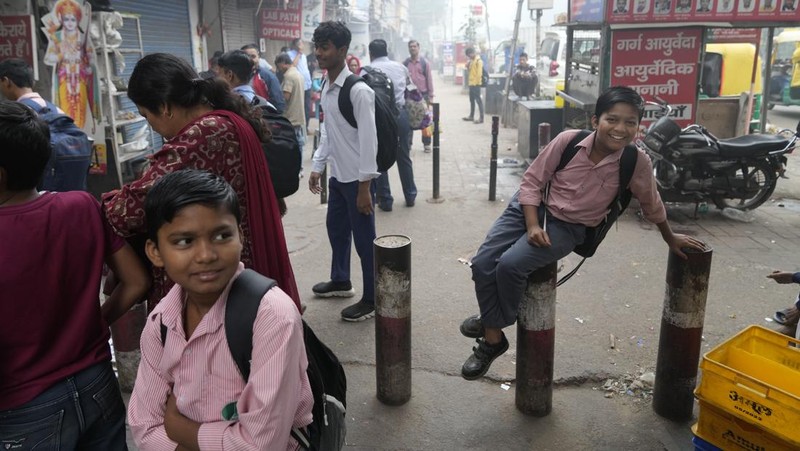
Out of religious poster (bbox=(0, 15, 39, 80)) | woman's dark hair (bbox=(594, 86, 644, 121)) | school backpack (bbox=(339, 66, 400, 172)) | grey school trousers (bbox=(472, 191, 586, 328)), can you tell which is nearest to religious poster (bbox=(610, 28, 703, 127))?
school backpack (bbox=(339, 66, 400, 172))

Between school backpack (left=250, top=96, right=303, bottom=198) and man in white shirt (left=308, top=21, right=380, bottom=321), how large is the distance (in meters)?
1.15

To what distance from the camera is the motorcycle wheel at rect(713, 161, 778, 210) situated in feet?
22.1

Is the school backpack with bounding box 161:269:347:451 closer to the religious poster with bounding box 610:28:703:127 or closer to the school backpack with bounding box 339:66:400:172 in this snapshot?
the school backpack with bounding box 339:66:400:172

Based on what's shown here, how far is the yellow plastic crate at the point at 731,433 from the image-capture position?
2.36 meters

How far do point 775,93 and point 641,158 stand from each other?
16687 millimetres

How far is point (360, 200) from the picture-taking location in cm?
409

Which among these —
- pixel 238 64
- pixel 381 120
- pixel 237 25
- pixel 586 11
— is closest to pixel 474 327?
pixel 381 120

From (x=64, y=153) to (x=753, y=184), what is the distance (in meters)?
6.67

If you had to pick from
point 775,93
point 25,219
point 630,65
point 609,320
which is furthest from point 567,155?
point 775,93

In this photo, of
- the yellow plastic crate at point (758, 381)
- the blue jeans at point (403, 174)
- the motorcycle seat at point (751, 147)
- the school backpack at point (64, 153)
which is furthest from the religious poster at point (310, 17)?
the yellow plastic crate at point (758, 381)

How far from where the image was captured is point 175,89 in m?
2.21

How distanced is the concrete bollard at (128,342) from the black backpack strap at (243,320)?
1.95 m

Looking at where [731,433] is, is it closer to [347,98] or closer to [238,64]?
[347,98]

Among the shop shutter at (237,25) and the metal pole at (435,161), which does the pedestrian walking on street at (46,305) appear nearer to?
the metal pole at (435,161)
